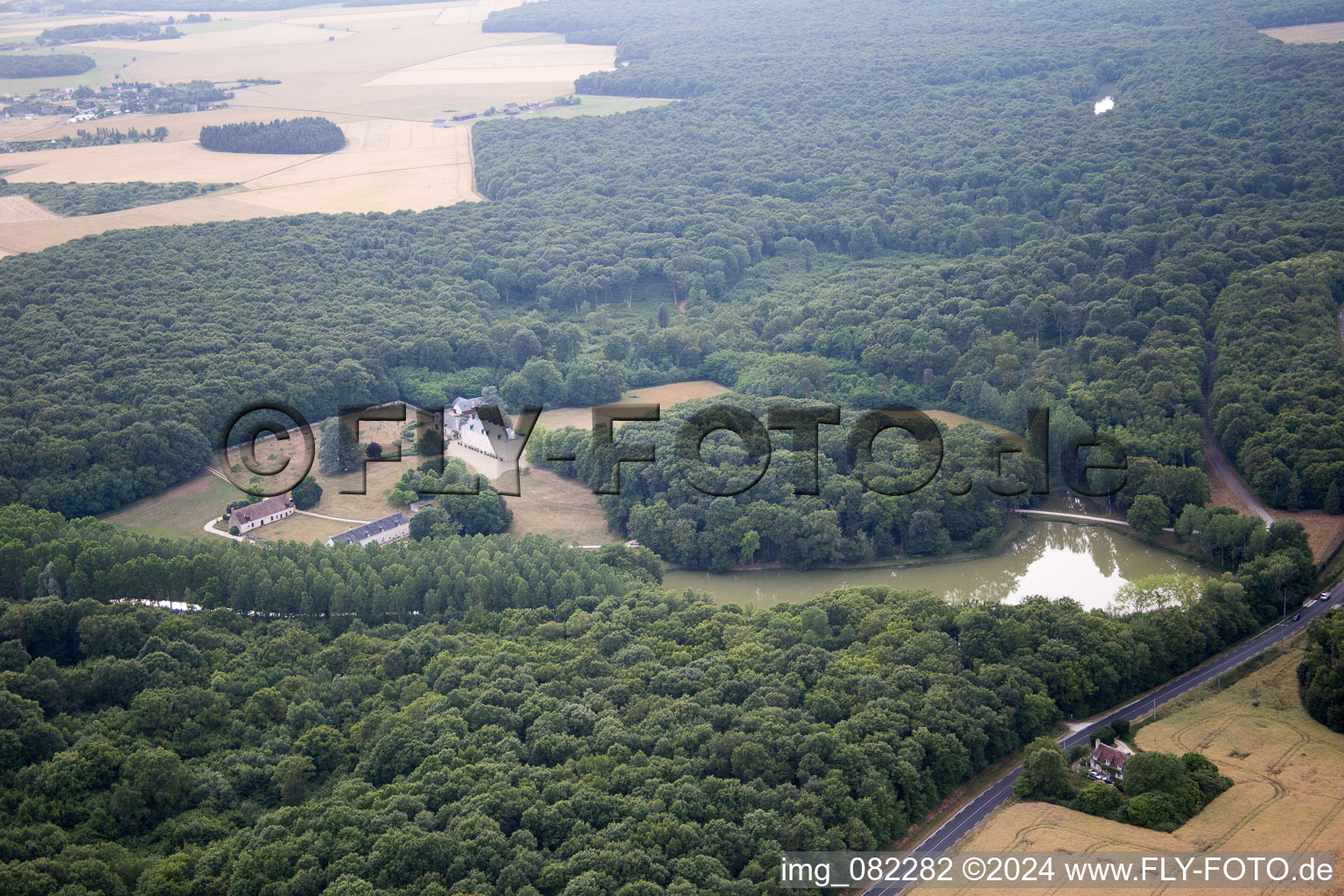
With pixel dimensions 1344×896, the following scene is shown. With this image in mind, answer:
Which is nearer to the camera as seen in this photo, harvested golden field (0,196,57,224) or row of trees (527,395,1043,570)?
row of trees (527,395,1043,570)

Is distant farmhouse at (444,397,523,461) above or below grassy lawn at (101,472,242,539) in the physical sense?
above

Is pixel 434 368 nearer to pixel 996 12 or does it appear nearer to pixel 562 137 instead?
pixel 562 137

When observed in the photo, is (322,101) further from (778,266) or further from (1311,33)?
(1311,33)

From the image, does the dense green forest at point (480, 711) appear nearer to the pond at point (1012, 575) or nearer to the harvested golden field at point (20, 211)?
the pond at point (1012, 575)

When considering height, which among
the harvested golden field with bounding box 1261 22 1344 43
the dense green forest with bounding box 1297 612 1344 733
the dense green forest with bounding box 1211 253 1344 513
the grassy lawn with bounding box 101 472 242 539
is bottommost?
the grassy lawn with bounding box 101 472 242 539

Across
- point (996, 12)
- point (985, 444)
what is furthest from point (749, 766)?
point (996, 12)

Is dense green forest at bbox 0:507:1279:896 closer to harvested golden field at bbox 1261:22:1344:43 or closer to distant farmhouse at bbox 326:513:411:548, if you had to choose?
distant farmhouse at bbox 326:513:411:548

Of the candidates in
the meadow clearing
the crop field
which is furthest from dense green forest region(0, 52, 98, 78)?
the meadow clearing
